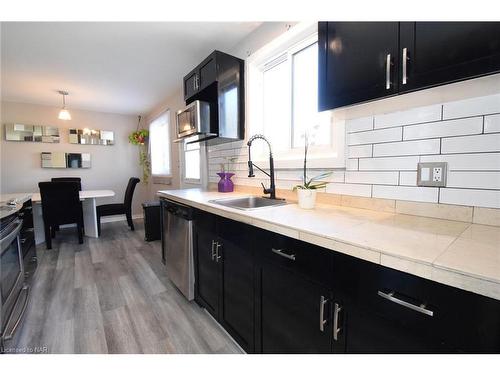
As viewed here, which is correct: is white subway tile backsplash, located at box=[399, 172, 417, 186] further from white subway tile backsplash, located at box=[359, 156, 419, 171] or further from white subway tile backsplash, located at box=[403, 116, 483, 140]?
white subway tile backsplash, located at box=[403, 116, 483, 140]

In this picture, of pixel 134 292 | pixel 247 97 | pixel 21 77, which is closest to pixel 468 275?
pixel 247 97

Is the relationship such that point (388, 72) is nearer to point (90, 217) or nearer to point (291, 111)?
point (291, 111)

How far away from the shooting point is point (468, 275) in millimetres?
523

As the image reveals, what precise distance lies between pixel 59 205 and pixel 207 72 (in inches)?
122

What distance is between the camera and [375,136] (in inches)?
49.7

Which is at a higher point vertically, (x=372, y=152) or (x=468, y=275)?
(x=372, y=152)

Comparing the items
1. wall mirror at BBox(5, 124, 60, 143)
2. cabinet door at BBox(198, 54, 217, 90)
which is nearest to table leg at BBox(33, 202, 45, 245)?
wall mirror at BBox(5, 124, 60, 143)

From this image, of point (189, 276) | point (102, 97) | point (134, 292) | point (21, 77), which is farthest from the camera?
point (102, 97)

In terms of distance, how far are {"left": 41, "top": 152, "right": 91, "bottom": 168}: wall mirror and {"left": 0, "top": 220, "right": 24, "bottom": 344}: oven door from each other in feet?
11.9

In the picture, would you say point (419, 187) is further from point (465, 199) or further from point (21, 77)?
point (21, 77)

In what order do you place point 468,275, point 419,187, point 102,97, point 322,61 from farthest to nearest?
1. point 102,97
2. point 322,61
3. point 419,187
4. point 468,275

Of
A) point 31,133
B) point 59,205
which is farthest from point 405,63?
point 31,133

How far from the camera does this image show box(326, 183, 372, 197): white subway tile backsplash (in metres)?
1.32
